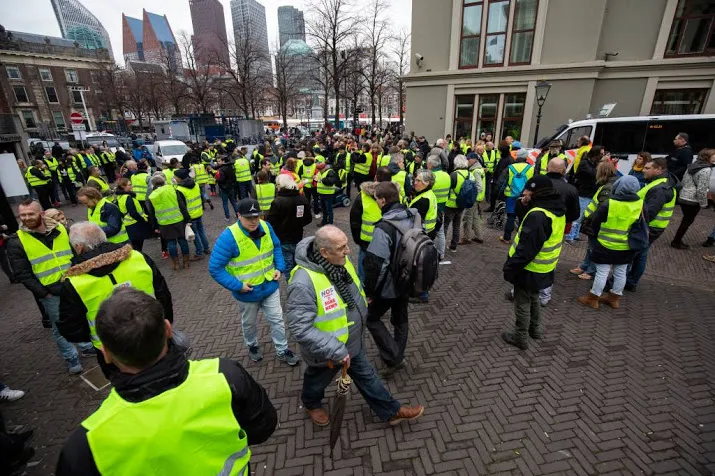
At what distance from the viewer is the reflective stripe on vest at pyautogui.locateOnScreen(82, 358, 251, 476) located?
1.25 metres

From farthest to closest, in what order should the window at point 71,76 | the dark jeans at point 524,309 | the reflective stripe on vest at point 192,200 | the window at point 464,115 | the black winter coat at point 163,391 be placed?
the window at point 71,76 < the window at point 464,115 < the reflective stripe on vest at point 192,200 < the dark jeans at point 524,309 < the black winter coat at point 163,391

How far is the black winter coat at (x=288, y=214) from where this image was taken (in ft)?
16.5

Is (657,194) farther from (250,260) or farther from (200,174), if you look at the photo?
(200,174)

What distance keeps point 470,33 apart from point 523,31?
237 cm

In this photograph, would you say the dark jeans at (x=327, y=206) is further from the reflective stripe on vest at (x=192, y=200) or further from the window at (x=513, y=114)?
the window at (x=513, y=114)

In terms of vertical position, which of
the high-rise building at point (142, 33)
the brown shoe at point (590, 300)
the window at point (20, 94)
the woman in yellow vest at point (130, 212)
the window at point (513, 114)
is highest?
the high-rise building at point (142, 33)

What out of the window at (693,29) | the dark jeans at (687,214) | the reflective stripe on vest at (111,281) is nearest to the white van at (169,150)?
the reflective stripe on vest at (111,281)

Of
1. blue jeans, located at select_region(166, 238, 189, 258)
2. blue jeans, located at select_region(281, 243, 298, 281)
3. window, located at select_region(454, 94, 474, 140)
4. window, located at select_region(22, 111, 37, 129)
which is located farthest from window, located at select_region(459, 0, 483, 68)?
window, located at select_region(22, 111, 37, 129)

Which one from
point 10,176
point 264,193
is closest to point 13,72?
point 10,176

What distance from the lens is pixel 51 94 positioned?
47781 millimetres

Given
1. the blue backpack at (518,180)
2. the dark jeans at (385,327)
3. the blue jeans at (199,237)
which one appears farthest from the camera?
the blue jeans at (199,237)

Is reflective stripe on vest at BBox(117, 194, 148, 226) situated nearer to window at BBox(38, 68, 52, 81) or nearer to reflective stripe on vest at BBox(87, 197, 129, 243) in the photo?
reflective stripe on vest at BBox(87, 197, 129, 243)

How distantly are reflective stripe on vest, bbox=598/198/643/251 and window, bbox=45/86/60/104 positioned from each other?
6598 centimetres

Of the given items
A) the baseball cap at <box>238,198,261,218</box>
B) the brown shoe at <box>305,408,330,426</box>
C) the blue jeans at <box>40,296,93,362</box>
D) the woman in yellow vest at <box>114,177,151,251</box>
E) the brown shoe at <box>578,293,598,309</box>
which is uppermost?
the baseball cap at <box>238,198,261,218</box>
